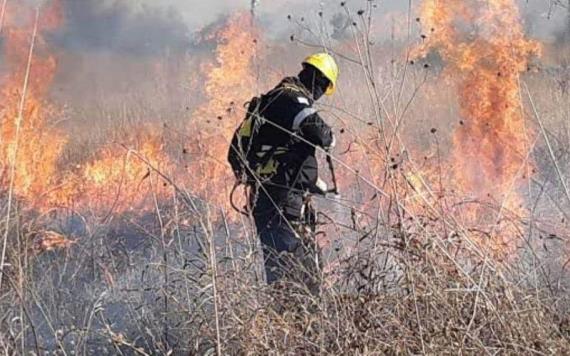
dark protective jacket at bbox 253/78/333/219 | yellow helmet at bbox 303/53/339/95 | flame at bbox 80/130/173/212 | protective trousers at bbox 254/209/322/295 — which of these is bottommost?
flame at bbox 80/130/173/212

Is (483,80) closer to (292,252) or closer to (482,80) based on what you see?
(482,80)

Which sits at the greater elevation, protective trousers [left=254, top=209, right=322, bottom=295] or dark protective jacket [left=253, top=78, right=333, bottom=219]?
dark protective jacket [left=253, top=78, right=333, bottom=219]

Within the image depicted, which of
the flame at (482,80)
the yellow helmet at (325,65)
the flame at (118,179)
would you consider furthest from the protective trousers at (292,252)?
the flame at (482,80)

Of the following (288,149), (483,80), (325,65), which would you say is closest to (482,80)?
(483,80)

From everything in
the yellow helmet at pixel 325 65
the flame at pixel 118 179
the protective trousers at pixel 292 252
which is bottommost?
the flame at pixel 118 179

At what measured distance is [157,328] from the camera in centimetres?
390

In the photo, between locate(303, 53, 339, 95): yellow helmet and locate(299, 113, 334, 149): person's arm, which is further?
locate(303, 53, 339, 95): yellow helmet

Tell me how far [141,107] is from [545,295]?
9.66 meters

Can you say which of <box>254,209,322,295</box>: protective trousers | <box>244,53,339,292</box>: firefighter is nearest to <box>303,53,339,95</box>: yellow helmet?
<box>244,53,339,292</box>: firefighter

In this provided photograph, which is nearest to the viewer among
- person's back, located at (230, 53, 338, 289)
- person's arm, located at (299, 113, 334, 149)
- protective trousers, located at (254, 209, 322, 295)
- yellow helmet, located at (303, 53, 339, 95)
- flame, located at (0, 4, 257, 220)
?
protective trousers, located at (254, 209, 322, 295)

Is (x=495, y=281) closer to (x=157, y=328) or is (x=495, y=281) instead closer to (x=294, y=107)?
(x=157, y=328)

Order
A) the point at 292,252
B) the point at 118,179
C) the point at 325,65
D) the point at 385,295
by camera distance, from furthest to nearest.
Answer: the point at 118,179 < the point at 325,65 < the point at 292,252 < the point at 385,295

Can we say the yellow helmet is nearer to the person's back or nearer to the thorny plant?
the person's back

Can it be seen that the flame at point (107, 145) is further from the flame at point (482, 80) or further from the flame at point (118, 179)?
the flame at point (482, 80)
